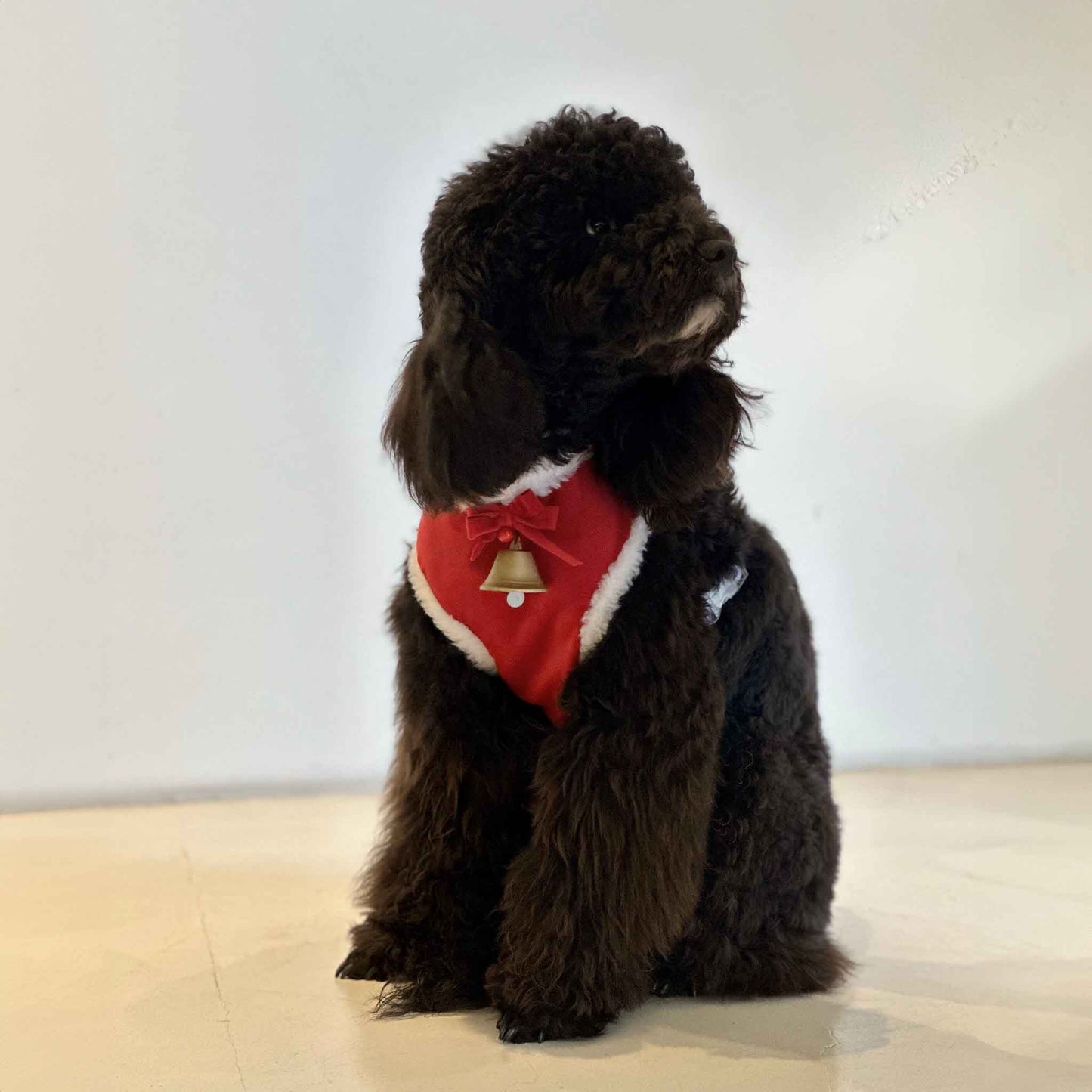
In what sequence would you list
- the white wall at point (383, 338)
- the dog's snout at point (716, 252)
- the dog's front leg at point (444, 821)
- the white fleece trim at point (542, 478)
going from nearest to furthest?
the dog's snout at point (716, 252) < the white fleece trim at point (542, 478) < the dog's front leg at point (444, 821) < the white wall at point (383, 338)

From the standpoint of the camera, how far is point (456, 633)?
5.86ft

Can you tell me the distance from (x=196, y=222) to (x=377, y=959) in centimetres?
156

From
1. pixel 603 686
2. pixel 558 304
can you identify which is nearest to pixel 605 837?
pixel 603 686

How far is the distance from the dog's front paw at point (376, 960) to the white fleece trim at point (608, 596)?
21.3 inches

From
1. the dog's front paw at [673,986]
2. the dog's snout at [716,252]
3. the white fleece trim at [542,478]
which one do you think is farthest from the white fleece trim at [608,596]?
the dog's front paw at [673,986]

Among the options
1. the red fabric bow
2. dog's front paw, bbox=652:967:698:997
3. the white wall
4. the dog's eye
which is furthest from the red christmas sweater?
the white wall

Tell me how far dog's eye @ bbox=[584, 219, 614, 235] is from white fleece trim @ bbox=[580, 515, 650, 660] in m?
0.40

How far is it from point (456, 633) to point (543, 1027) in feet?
1.71

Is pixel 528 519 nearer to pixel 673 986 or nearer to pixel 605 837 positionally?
pixel 605 837

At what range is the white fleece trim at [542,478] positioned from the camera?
5.61ft

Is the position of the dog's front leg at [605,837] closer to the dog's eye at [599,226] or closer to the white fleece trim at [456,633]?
the white fleece trim at [456,633]

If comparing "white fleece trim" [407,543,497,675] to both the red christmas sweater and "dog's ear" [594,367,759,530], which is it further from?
"dog's ear" [594,367,759,530]

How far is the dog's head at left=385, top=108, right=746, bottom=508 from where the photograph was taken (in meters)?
1.59

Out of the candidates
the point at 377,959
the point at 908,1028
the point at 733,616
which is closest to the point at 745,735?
the point at 733,616
